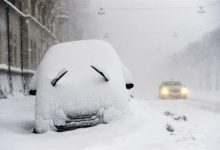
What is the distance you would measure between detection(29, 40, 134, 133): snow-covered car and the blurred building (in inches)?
496

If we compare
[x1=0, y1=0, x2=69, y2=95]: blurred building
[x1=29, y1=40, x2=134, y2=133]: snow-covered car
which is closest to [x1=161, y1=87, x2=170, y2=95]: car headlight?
[x1=0, y1=0, x2=69, y2=95]: blurred building

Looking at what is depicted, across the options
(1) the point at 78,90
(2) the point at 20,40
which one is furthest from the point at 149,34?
(1) the point at 78,90

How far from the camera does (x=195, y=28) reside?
125875 millimetres

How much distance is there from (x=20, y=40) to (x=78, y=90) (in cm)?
2205

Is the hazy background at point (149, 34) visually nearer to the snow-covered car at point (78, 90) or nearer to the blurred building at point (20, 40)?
the blurred building at point (20, 40)

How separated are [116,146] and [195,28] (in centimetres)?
12352

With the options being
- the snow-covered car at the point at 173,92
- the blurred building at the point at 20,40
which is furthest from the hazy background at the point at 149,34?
the snow-covered car at the point at 173,92

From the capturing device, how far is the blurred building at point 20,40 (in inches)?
891

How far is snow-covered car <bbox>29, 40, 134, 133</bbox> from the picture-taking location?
6.59 meters

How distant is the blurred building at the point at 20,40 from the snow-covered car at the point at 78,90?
12.6 metres

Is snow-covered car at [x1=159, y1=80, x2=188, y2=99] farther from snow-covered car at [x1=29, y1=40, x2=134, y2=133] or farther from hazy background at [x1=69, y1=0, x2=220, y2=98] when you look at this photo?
hazy background at [x1=69, y1=0, x2=220, y2=98]

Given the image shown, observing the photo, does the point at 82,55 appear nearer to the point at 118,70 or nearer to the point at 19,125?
the point at 118,70

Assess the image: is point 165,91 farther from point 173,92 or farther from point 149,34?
point 149,34

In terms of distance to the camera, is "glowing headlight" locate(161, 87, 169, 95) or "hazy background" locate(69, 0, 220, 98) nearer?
"glowing headlight" locate(161, 87, 169, 95)
